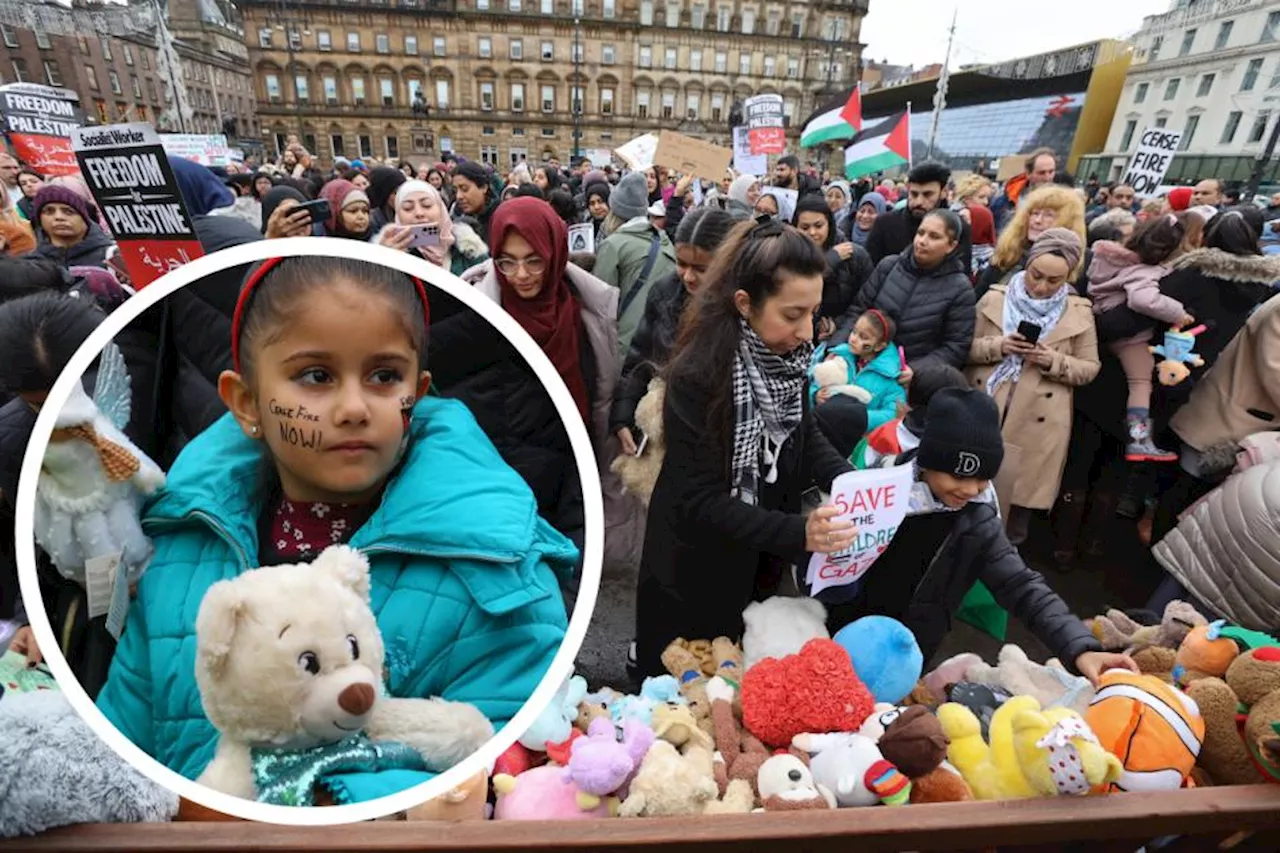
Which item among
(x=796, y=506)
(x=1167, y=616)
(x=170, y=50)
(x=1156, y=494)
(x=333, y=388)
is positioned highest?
(x=170, y=50)

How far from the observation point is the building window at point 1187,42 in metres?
39.6

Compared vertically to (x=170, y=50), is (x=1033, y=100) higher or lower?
higher

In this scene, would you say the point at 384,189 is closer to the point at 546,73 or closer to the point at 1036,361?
the point at 1036,361

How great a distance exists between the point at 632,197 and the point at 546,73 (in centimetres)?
5526

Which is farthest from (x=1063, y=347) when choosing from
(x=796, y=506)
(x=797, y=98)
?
(x=797, y=98)

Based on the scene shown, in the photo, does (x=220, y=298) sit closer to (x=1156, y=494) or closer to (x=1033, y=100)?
(x=1156, y=494)

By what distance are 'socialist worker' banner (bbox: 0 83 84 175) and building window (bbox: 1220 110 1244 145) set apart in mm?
50797

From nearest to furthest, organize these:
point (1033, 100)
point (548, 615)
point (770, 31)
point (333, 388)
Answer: point (333, 388), point (548, 615), point (1033, 100), point (770, 31)

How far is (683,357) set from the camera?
183 cm

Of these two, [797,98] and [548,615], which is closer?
[548,615]

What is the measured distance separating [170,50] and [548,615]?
1223 centimetres

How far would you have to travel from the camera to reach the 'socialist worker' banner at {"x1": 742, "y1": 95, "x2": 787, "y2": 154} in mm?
7641

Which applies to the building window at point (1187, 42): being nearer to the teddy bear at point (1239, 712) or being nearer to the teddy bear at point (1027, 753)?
the teddy bear at point (1239, 712)

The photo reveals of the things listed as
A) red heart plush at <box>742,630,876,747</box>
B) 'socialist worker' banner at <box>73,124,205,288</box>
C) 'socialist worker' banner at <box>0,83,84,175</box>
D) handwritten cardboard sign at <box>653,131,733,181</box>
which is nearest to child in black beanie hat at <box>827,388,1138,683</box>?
red heart plush at <box>742,630,876,747</box>
